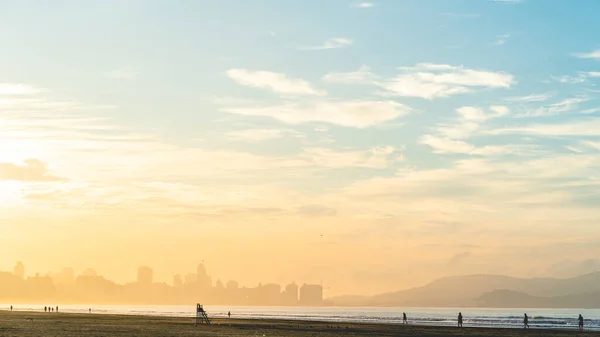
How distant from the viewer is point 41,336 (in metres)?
66.8

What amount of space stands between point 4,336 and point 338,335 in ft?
116

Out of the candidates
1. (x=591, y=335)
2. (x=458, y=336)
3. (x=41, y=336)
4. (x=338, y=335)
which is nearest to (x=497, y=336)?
(x=458, y=336)

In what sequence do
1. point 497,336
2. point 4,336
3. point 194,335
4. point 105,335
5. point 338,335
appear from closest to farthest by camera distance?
point 4,336, point 105,335, point 194,335, point 338,335, point 497,336

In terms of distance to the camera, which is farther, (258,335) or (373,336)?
(373,336)

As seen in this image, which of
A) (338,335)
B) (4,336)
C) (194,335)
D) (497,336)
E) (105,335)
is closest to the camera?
(4,336)

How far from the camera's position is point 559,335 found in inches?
3578

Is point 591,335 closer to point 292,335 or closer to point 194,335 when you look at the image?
point 292,335

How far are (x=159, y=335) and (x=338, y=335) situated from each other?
20.4 metres

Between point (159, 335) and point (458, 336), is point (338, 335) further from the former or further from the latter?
point (159, 335)

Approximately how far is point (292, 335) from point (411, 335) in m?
16.7

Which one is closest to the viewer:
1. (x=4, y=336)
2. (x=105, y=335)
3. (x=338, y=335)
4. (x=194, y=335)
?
(x=4, y=336)

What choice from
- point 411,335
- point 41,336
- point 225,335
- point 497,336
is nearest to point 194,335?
→ point 225,335

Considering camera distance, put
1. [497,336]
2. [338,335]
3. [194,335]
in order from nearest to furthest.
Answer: [194,335], [338,335], [497,336]

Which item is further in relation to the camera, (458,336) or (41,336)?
(458,336)
